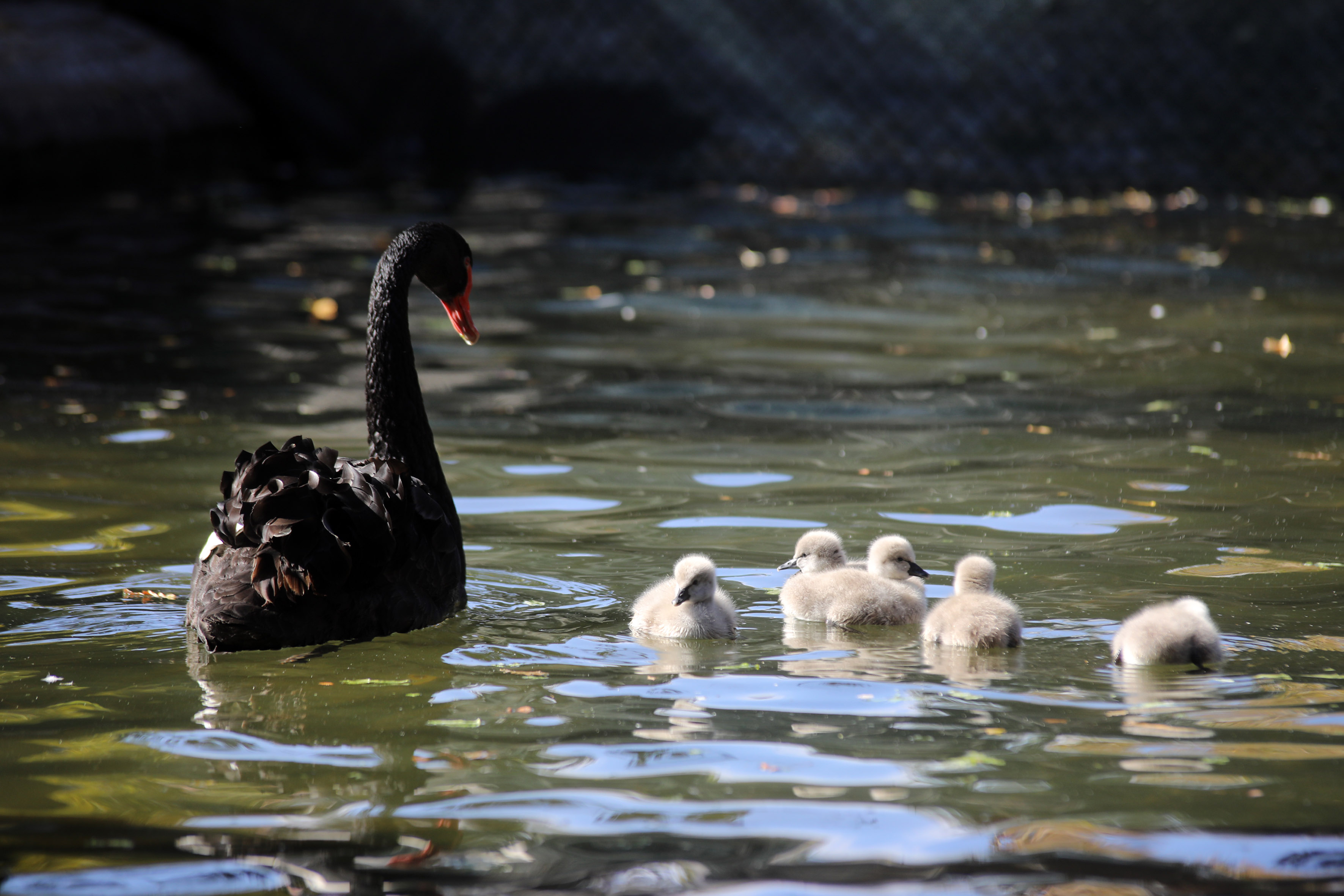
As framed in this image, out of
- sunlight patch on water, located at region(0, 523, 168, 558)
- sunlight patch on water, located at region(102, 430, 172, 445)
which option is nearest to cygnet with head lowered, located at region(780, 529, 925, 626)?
sunlight patch on water, located at region(0, 523, 168, 558)

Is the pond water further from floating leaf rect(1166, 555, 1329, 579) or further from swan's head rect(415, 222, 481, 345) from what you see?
swan's head rect(415, 222, 481, 345)

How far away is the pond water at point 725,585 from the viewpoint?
3.72 meters

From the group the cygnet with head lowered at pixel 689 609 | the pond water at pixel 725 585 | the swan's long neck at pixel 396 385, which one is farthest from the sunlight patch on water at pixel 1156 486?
the swan's long neck at pixel 396 385

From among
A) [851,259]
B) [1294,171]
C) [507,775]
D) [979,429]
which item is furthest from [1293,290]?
[507,775]

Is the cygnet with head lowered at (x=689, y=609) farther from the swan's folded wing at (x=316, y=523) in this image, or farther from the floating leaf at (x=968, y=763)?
the floating leaf at (x=968, y=763)

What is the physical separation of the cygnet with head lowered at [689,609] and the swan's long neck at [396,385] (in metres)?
0.93

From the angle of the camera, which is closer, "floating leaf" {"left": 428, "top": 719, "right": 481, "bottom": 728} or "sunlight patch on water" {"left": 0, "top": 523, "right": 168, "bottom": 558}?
"floating leaf" {"left": 428, "top": 719, "right": 481, "bottom": 728}

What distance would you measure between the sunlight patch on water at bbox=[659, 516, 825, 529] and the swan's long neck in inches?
46.4

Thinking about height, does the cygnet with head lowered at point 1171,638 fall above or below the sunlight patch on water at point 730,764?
above

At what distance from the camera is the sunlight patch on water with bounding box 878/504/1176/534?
6.50 metres

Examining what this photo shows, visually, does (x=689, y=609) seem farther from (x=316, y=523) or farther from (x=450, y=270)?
(x=450, y=270)

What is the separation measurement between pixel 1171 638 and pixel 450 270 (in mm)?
2774

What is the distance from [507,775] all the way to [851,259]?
1098 cm

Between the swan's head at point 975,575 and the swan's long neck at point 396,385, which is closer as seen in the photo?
the swan's head at point 975,575
